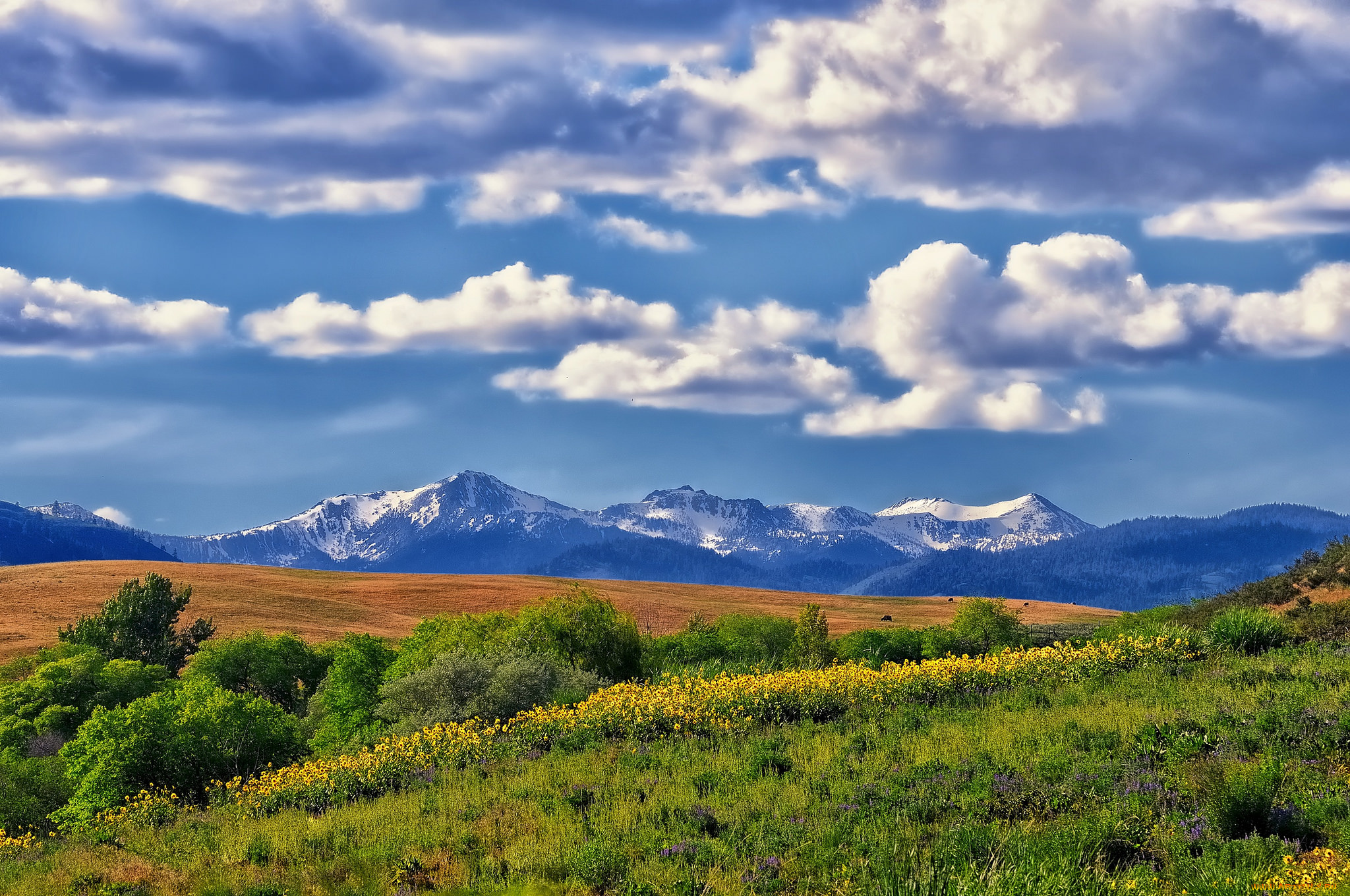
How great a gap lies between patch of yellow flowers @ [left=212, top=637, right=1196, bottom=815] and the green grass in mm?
→ 1123

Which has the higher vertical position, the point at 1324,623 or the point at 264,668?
the point at 1324,623

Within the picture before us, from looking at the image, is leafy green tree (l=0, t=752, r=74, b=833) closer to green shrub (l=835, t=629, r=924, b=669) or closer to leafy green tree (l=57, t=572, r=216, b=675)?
leafy green tree (l=57, t=572, r=216, b=675)

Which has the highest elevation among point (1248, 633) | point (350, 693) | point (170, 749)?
point (1248, 633)

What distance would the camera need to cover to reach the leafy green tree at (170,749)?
26.8 metres

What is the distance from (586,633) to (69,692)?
24.0 meters

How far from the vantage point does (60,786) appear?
35250 mm

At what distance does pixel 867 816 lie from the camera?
1323cm

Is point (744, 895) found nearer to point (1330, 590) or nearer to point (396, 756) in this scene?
point (396, 756)

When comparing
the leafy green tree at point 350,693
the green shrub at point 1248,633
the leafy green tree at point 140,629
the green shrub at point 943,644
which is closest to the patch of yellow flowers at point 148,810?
the leafy green tree at point 350,693

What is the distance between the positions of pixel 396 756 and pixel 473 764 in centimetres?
230

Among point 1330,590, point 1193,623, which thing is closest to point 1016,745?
point 1193,623

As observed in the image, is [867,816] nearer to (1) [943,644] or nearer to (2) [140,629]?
(2) [140,629]

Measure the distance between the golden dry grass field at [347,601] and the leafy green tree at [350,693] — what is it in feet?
123

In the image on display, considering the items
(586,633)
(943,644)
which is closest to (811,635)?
(943,644)
